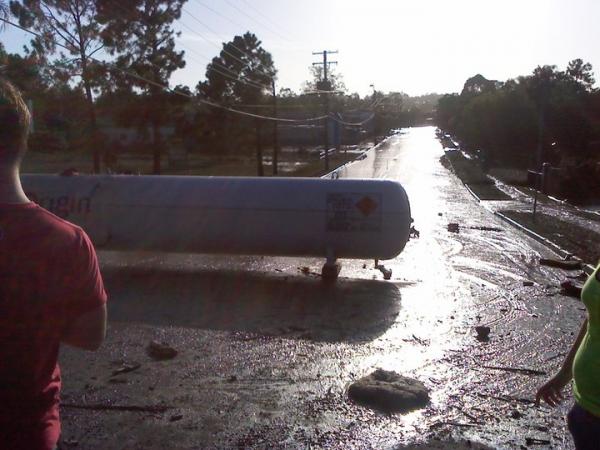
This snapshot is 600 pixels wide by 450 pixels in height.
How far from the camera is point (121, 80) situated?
35.8 meters

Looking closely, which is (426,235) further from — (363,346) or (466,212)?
(363,346)

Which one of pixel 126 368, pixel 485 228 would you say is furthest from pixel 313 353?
pixel 485 228

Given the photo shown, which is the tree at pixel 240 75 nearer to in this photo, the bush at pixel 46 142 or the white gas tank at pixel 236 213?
the bush at pixel 46 142

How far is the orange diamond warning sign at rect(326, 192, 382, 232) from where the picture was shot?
1366 centimetres

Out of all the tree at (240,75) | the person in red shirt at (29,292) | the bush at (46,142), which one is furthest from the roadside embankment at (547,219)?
the bush at (46,142)

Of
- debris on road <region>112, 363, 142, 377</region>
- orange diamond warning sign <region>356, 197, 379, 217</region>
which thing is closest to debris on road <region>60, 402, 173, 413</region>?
debris on road <region>112, 363, 142, 377</region>

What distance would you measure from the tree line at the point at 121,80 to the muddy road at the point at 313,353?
22.6ft

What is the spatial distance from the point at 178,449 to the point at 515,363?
4325 millimetres

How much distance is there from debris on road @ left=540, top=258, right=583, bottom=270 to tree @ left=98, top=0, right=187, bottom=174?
2372 centimetres

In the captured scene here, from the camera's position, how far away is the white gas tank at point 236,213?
13719 millimetres

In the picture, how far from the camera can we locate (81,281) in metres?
2.59

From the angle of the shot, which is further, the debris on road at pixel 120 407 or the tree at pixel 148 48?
the tree at pixel 148 48

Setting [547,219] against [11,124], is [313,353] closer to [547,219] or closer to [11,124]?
[11,124]

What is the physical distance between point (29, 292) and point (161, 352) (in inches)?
245
